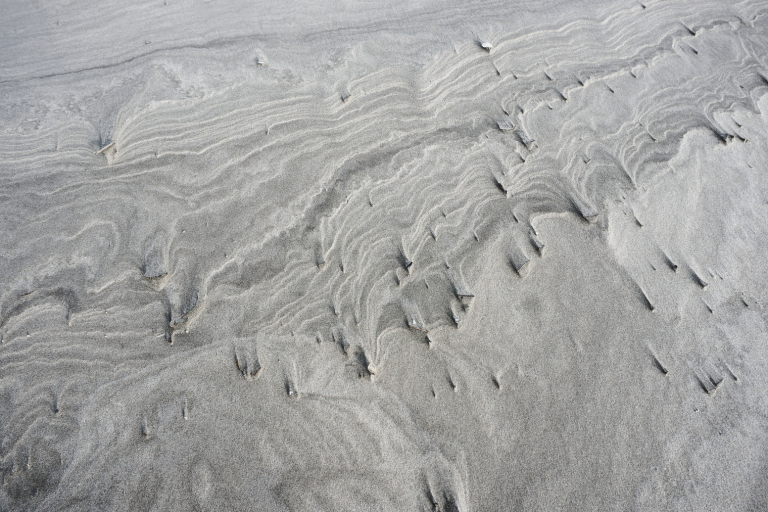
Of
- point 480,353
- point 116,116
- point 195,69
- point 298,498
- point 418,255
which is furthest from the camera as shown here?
point 195,69

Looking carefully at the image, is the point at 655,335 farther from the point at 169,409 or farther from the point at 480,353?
the point at 169,409

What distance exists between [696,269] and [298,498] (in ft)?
3.90

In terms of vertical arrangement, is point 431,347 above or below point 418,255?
below

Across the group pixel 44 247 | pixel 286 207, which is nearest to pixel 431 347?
pixel 286 207

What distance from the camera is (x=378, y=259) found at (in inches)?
48.3

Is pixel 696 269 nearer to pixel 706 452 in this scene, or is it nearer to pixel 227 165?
pixel 706 452

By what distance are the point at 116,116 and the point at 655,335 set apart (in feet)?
5.45

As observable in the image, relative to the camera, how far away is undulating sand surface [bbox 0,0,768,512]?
39.2 inches

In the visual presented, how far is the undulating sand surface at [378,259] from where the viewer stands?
100 cm

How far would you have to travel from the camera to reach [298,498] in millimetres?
956

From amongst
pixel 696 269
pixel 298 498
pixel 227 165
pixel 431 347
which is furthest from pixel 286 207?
pixel 696 269

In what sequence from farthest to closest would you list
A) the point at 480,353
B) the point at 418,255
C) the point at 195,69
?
1. the point at 195,69
2. the point at 418,255
3. the point at 480,353

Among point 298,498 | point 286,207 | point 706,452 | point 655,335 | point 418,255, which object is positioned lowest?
point 706,452

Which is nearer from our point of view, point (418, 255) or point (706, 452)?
point (706, 452)
